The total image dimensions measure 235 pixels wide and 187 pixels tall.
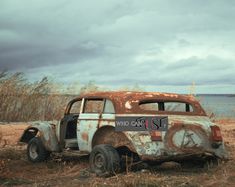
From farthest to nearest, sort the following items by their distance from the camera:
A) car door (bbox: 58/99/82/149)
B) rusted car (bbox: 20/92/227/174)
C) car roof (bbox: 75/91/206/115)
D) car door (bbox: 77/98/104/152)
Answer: car door (bbox: 58/99/82/149)
car door (bbox: 77/98/104/152)
car roof (bbox: 75/91/206/115)
rusted car (bbox: 20/92/227/174)

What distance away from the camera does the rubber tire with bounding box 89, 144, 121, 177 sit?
27.8 ft

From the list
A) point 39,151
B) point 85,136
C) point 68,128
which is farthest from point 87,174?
point 39,151

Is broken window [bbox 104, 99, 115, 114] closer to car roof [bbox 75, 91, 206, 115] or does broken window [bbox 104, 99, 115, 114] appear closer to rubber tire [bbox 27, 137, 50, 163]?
car roof [bbox 75, 91, 206, 115]

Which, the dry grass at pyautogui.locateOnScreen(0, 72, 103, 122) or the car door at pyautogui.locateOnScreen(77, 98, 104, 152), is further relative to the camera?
the dry grass at pyautogui.locateOnScreen(0, 72, 103, 122)

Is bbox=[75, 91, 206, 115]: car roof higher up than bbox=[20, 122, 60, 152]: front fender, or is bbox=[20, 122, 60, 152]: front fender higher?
bbox=[75, 91, 206, 115]: car roof

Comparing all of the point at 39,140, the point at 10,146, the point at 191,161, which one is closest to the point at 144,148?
the point at 191,161

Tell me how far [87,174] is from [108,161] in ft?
2.11

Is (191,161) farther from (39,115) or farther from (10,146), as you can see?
(39,115)

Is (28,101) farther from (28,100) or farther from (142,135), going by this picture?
(142,135)

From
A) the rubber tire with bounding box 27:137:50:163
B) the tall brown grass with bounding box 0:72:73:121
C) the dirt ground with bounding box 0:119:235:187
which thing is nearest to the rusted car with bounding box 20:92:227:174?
the dirt ground with bounding box 0:119:235:187

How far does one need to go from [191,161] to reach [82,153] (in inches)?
85.6

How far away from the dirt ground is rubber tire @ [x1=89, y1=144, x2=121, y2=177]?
0.14 meters

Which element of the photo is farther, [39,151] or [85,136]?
[39,151]

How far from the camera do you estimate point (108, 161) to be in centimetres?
848
